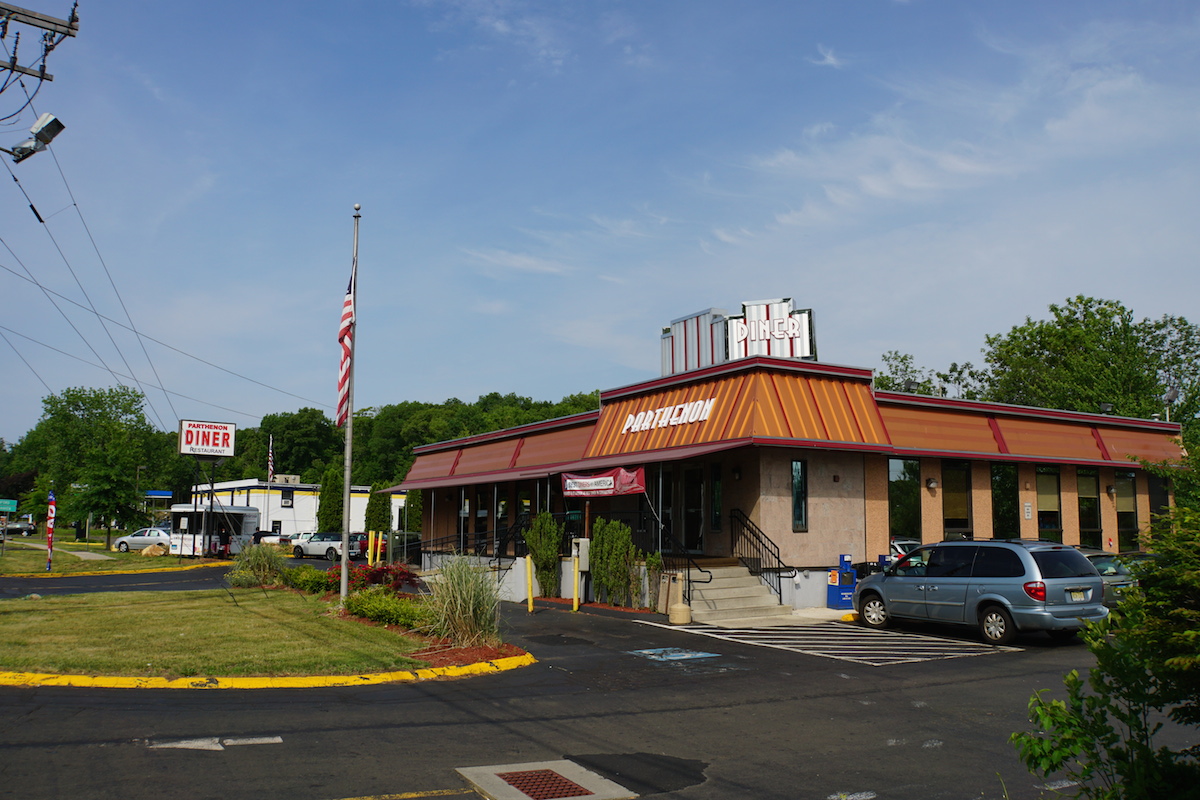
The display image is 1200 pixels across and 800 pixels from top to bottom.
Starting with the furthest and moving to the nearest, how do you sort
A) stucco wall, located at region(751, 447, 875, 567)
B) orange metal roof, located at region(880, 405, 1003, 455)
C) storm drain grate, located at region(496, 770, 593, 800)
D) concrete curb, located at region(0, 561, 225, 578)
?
concrete curb, located at region(0, 561, 225, 578), orange metal roof, located at region(880, 405, 1003, 455), stucco wall, located at region(751, 447, 875, 567), storm drain grate, located at region(496, 770, 593, 800)

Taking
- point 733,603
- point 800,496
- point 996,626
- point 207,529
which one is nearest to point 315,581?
point 733,603

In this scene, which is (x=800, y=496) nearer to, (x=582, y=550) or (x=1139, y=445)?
(x=582, y=550)

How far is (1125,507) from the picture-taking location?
2759 centimetres

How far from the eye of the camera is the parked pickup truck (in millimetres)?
47375

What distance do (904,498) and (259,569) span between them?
16.7 metres

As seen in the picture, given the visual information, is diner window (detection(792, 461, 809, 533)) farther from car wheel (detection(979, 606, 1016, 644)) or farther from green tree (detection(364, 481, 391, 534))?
green tree (detection(364, 481, 391, 534))

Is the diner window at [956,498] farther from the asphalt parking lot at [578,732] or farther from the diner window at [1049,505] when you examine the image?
the asphalt parking lot at [578,732]

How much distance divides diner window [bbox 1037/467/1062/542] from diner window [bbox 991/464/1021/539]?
2.41 ft

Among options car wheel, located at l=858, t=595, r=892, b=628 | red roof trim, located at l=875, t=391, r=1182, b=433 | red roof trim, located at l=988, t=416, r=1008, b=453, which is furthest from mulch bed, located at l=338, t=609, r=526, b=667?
red roof trim, located at l=988, t=416, r=1008, b=453

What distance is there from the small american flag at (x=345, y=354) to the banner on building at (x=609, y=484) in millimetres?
6585

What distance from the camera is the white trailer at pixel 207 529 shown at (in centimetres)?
4638

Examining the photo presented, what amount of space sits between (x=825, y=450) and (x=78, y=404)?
9716cm

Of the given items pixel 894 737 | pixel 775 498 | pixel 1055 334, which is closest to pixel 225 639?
pixel 894 737

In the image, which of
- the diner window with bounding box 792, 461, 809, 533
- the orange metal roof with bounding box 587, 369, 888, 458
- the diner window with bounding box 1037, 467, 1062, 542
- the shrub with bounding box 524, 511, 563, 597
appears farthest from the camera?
the diner window with bounding box 1037, 467, 1062, 542
